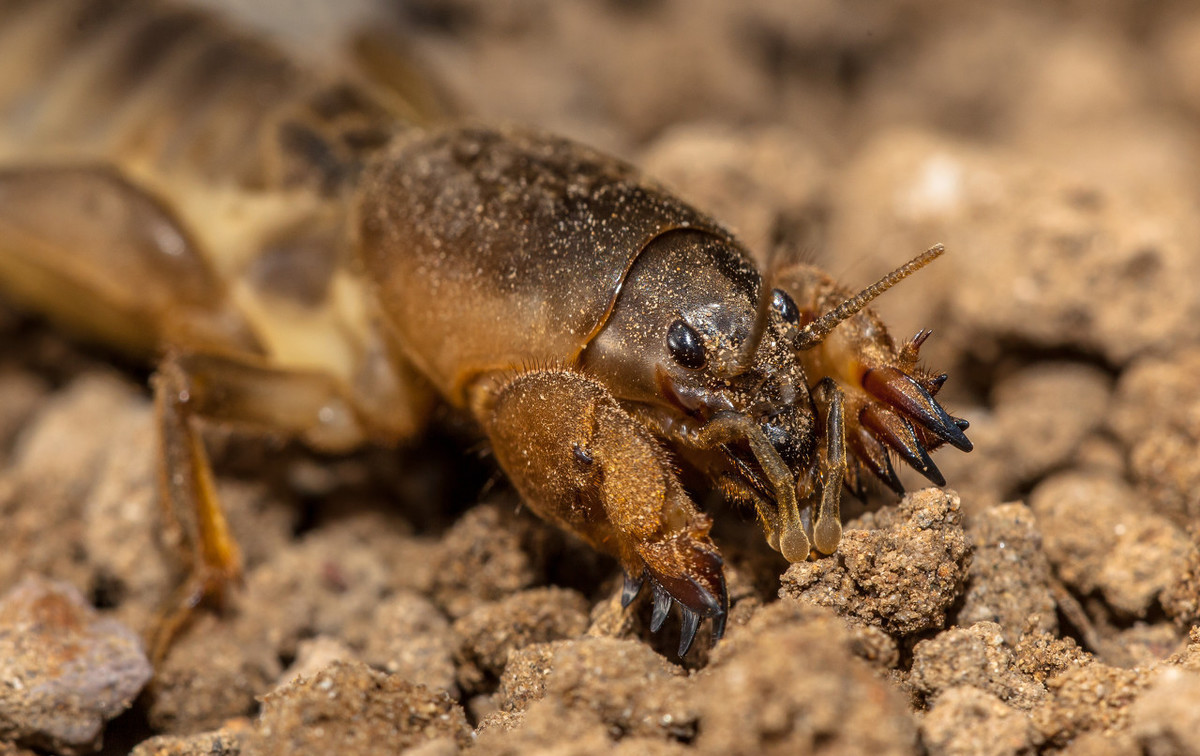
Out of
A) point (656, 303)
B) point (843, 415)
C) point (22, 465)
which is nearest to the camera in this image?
point (843, 415)

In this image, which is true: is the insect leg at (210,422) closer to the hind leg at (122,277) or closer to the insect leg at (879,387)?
the hind leg at (122,277)

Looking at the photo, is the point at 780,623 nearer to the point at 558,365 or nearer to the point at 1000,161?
the point at 558,365

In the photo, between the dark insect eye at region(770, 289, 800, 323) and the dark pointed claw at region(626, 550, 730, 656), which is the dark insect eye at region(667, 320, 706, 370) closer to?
the dark insect eye at region(770, 289, 800, 323)

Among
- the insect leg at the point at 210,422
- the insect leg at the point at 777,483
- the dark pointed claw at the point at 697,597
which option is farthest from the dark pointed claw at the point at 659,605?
the insect leg at the point at 210,422

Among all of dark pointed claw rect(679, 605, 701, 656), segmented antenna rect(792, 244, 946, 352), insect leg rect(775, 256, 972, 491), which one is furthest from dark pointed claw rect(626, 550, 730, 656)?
segmented antenna rect(792, 244, 946, 352)

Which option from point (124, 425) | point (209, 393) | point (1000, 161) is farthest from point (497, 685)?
point (1000, 161)

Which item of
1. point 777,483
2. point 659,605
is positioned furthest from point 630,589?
point 777,483

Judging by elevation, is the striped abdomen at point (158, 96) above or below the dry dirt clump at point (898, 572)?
above
